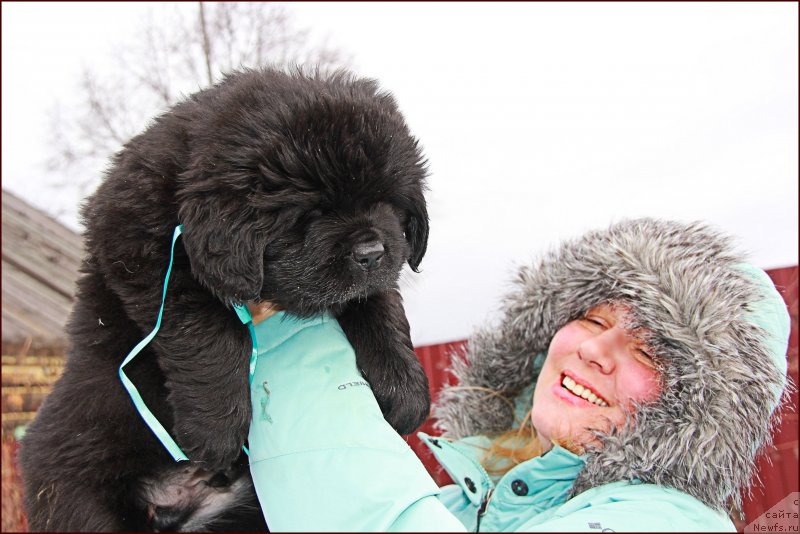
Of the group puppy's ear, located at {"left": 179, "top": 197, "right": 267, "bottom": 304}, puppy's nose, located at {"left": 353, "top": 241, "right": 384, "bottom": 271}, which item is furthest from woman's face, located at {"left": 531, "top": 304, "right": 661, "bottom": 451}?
Answer: puppy's ear, located at {"left": 179, "top": 197, "right": 267, "bottom": 304}

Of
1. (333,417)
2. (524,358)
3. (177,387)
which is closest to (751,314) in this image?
(524,358)

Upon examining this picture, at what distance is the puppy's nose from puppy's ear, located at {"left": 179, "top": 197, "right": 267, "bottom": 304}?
0.89 ft

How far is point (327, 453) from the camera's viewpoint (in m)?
1.53

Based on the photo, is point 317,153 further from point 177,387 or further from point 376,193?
point 177,387

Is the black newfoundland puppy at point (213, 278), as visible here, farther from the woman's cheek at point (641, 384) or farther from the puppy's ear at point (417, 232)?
the woman's cheek at point (641, 384)

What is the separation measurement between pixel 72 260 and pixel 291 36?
5.94 metres

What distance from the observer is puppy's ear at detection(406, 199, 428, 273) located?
6.95 ft

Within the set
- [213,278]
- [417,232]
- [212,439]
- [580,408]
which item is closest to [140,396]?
[212,439]

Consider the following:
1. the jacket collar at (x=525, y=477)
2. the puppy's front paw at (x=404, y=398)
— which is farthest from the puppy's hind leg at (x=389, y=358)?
the jacket collar at (x=525, y=477)

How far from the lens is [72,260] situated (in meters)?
7.14

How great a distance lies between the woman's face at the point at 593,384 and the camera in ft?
7.91

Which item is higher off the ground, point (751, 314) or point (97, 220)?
point (97, 220)

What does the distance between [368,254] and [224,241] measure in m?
0.42

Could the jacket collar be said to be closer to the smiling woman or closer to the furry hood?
the smiling woman
